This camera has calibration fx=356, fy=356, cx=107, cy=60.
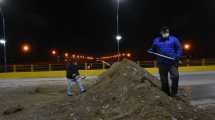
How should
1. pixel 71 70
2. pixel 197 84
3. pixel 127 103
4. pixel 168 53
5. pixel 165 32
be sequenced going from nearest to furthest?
1. pixel 127 103
2. pixel 165 32
3. pixel 168 53
4. pixel 71 70
5. pixel 197 84

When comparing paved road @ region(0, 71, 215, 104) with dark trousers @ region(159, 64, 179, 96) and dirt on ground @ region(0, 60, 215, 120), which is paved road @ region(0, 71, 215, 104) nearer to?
dark trousers @ region(159, 64, 179, 96)

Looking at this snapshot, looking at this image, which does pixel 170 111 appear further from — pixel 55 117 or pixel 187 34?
pixel 187 34

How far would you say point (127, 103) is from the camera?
7.54 meters

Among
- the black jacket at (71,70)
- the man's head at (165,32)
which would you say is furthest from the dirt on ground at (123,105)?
the black jacket at (71,70)

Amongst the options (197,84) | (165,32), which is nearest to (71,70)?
(165,32)

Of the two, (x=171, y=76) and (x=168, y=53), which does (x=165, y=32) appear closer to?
(x=168, y=53)

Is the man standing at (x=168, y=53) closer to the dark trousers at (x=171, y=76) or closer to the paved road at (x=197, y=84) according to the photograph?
the dark trousers at (x=171, y=76)

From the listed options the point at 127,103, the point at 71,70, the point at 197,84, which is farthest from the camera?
the point at 197,84

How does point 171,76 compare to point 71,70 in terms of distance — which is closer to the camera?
point 171,76

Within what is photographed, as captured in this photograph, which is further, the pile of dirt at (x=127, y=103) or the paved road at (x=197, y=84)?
the paved road at (x=197, y=84)

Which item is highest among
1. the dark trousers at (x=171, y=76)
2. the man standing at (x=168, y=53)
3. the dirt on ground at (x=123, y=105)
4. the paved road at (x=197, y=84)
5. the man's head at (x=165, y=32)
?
the man's head at (x=165, y=32)

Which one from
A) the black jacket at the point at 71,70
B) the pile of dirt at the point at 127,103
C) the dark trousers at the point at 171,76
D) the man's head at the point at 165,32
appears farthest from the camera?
the black jacket at the point at 71,70

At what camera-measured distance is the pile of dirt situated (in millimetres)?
7023

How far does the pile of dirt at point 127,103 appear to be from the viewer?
7023 mm
